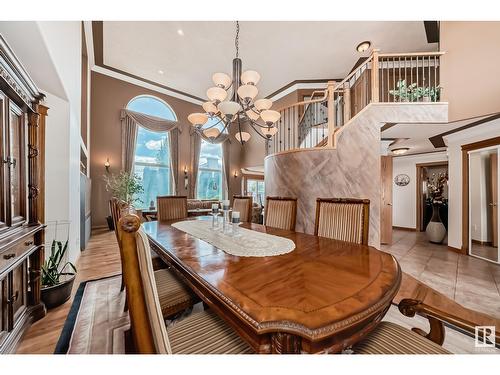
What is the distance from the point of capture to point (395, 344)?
0.93m

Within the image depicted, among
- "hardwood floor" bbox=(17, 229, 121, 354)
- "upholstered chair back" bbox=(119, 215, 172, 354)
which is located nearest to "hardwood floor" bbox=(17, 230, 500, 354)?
"hardwood floor" bbox=(17, 229, 121, 354)

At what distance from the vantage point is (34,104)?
1.77 metres

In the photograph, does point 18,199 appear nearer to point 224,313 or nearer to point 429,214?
point 224,313

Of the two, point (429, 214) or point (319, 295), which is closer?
point (319, 295)

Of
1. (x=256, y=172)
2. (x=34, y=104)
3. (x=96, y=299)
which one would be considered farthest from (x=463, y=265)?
(x=256, y=172)

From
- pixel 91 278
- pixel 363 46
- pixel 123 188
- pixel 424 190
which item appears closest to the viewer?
pixel 91 278

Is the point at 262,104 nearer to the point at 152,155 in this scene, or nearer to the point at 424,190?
the point at 152,155

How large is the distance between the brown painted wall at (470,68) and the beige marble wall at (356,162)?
1.02 feet

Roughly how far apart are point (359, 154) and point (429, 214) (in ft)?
16.0

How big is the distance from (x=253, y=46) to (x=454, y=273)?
5542 mm

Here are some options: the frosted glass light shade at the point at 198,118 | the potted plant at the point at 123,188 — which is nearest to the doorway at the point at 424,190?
the frosted glass light shade at the point at 198,118

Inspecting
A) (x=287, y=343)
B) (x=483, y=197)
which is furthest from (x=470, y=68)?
(x=287, y=343)

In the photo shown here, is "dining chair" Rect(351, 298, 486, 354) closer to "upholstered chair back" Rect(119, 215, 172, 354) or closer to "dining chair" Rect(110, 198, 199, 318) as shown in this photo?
"upholstered chair back" Rect(119, 215, 172, 354)

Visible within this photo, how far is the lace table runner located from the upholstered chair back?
73 centimetres
